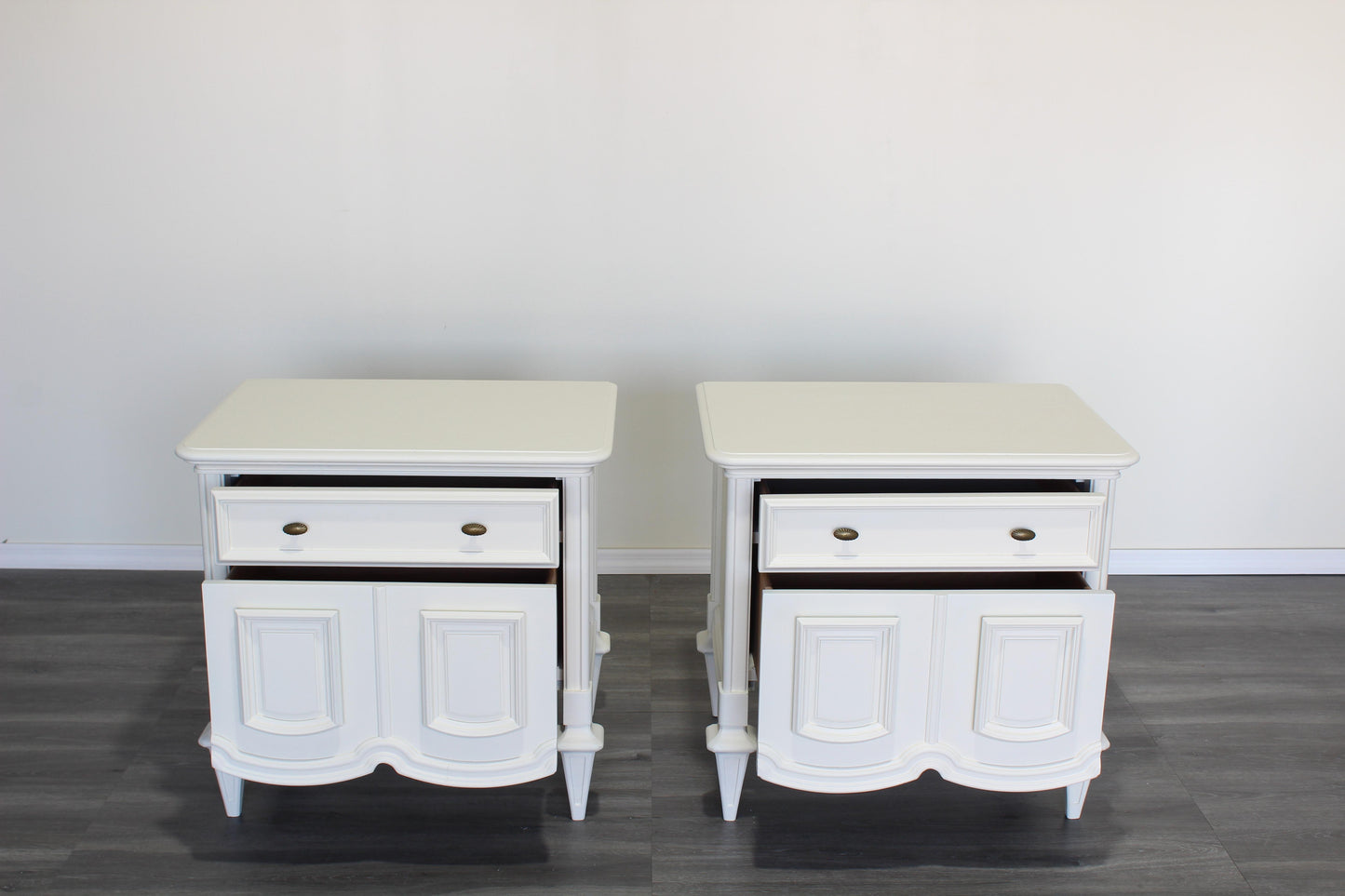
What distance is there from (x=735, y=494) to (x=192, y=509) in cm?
150

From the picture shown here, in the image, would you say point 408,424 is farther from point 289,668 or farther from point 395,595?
point 289,668

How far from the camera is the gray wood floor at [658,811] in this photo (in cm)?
175

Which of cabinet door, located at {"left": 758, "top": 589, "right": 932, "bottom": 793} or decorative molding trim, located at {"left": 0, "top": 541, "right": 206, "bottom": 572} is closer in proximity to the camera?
cabinet door, located at {"left": 758, "top": 589, "right": 932, "bottom": 793}

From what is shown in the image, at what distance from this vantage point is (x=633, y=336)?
2459 millimetres

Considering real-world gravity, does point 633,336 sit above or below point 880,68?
below

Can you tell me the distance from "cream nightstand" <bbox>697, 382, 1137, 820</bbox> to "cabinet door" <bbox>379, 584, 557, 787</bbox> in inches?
11.1

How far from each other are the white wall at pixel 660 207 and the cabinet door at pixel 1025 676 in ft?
2.92

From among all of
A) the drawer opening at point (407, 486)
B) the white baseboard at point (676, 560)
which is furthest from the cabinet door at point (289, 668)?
the white baseboard at point (676, 560)

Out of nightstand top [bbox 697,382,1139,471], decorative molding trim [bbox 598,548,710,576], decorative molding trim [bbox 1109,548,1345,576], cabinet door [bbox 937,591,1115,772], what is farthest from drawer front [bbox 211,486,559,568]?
decorative molding trim [bbox 1109,548,1345,576]

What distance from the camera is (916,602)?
1.71m

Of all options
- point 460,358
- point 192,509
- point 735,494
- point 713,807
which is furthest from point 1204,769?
point 192,509

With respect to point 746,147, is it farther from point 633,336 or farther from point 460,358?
point 460,358

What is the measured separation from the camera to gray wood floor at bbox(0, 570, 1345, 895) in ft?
5.75

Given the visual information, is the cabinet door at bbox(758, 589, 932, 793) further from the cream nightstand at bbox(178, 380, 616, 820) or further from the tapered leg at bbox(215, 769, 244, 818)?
the tapered leg at bbox(215, 769, 244, 818)
